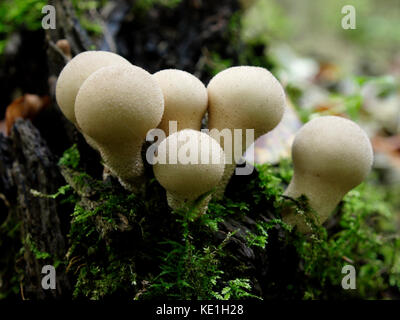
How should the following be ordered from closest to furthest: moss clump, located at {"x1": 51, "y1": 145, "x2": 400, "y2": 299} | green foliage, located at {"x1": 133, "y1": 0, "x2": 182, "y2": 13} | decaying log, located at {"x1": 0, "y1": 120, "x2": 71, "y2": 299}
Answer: moss clump, located at {"x1": 51, "y1": 145, "x2": 400, "y2": 299} < decaying log, located at {"x1": 0, "y1": 120, "x2": 71, "y2": 299} < green foliage, located at {"x1": 133, "y1": 0, "x2": 182, "y2": 13}

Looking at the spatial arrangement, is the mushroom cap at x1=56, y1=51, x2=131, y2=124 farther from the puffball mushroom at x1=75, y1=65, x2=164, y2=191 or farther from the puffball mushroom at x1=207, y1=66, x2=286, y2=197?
the puffball mushroom at x1=207, y1=66, x2=286, y2=197

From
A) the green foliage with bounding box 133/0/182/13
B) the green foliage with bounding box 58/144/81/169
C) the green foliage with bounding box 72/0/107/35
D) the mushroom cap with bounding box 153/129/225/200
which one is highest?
the green foliage with bounding box 133/0/182/13

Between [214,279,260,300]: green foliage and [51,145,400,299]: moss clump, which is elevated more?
[51,145,400,299]: moss clump

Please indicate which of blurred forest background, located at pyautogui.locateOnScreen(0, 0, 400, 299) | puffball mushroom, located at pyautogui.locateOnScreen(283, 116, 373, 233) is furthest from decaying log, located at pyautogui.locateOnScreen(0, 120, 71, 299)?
puffball mushroom, located at pyautogui.locateOnScreen(283, 116, 373, 233)

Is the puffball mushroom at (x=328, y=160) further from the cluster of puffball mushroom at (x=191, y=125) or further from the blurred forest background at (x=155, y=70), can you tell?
the blurred forest background at (x=155, y=70)

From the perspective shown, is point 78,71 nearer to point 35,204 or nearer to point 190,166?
point 190,166

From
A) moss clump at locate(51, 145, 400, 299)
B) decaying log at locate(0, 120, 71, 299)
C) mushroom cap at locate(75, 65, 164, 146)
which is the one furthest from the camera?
decaying log at locate(0, 120, 71, 299)

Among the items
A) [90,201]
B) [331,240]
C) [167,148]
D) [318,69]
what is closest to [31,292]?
[90,201]

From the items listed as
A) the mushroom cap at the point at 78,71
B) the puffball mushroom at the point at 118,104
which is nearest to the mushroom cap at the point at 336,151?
the puffball mushroom at the point at 118,104
